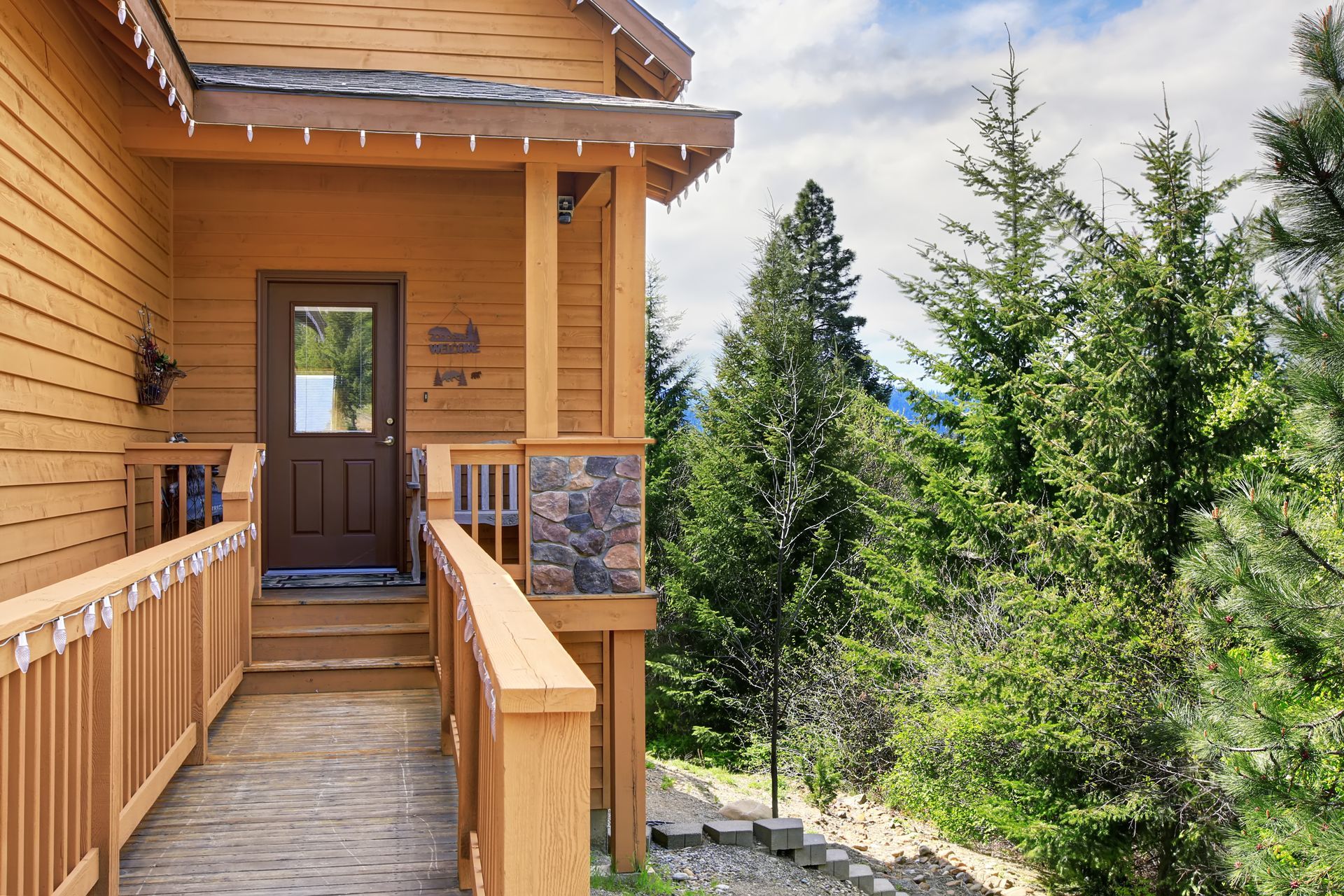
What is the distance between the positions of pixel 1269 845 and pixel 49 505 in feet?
21.3

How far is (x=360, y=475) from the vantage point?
25.9 feet

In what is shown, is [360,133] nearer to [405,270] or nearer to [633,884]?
[405,270]

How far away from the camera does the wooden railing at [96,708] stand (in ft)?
7.47

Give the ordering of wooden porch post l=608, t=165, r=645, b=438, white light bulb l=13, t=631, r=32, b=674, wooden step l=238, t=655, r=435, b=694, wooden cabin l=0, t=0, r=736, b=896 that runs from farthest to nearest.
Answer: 1. wooden porch post l=608, t=165, r=645, b=438
2. wooden step l=238, t=655, r=435, b=694
3. wooden cabin l=0, t=0, r=736, b=896
4. white light bulb l=13, t=631, r=32, b=674

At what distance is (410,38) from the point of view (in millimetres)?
7992

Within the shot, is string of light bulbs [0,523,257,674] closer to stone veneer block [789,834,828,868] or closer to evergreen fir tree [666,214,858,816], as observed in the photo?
stone veneer block [789,834,828,868]

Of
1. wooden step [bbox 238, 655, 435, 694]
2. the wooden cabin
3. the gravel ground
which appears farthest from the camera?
the gravel ground

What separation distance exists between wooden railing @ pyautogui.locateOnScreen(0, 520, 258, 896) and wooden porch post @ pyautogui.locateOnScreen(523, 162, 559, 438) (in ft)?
7.76

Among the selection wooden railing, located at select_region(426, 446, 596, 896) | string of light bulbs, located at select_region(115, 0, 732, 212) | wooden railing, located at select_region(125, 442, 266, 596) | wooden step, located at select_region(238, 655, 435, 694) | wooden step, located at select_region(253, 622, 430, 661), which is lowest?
wooden step, located at select_region(238, 655, 435, 694)

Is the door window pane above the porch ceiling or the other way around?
the other way around

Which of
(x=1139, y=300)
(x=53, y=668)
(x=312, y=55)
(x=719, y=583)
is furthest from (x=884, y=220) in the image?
(x=53, y=668)

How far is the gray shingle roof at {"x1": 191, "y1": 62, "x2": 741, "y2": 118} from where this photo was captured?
5.90 meters

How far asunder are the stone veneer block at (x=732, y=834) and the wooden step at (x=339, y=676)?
3.91 meters

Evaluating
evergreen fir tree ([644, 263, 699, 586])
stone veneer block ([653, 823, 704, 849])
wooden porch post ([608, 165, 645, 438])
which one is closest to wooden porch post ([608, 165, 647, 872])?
wooden porch post ([608, 165, 645, 438])
